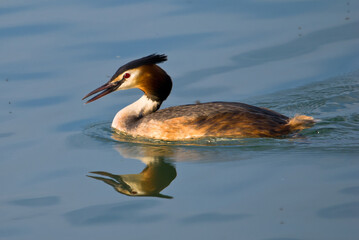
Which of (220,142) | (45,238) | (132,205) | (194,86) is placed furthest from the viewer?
(194,86)

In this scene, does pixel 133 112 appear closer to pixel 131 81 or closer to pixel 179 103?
pixel 131 81

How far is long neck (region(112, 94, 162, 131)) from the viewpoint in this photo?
1003cm

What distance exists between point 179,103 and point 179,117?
1.45 meters

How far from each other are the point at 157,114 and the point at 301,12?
5121 mm

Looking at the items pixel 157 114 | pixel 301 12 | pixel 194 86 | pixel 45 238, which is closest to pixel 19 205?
pixel 45 238

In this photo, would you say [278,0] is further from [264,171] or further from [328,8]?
[264,171]

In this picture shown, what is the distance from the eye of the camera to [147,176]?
27.5 ft

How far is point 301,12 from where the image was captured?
1370 cm

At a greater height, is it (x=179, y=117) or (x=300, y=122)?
(x=179, y=117)

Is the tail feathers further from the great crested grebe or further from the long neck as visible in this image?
the long neck

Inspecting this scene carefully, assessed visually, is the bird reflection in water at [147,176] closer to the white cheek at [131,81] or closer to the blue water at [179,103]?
the blue water at [179,103]

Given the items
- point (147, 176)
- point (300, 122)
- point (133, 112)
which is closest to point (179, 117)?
point (133, 112)

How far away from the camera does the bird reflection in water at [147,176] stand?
314 inches

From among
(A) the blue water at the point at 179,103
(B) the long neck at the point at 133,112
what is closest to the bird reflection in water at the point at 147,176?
(A) the blue water at the point at 179,103
